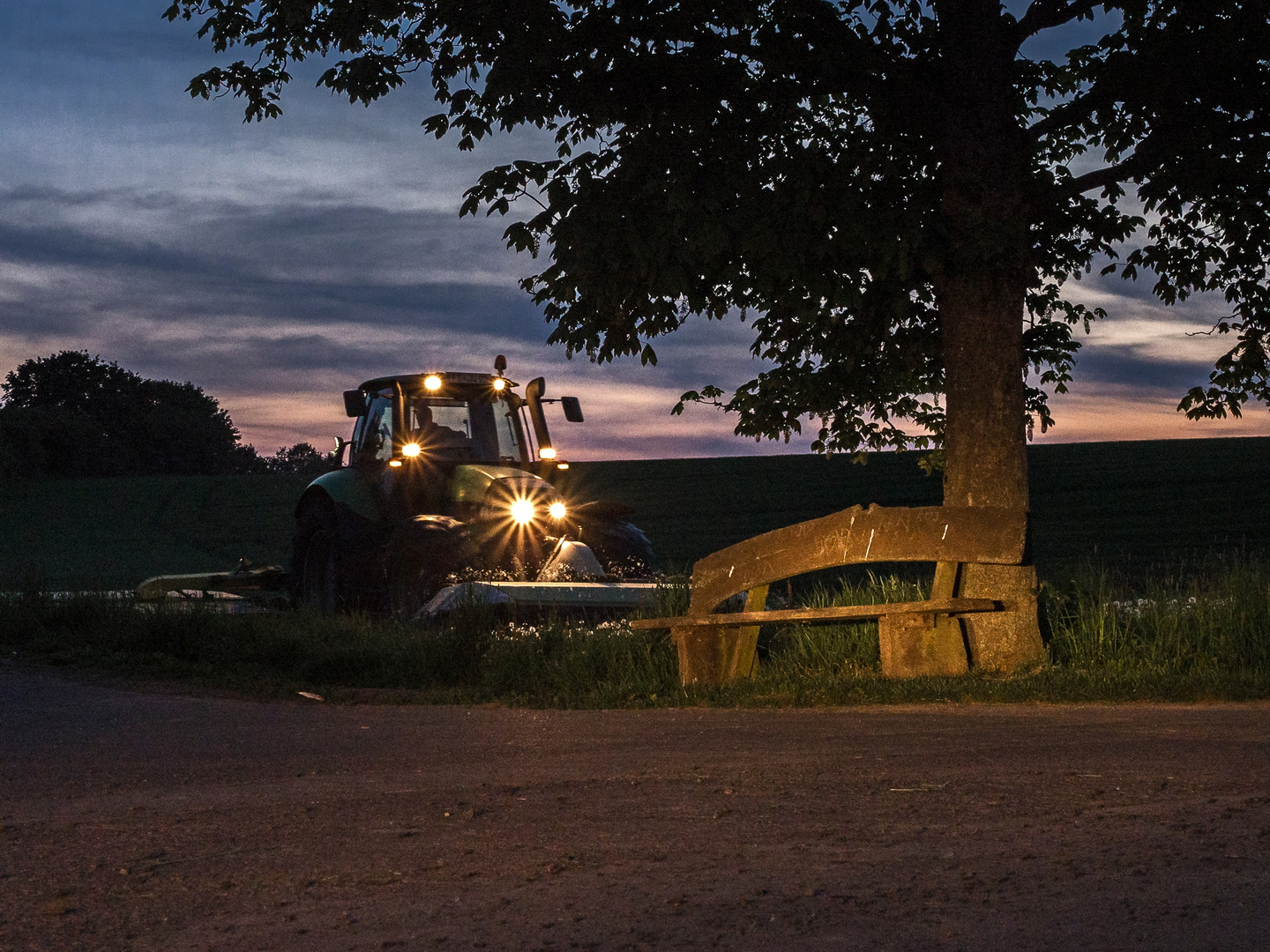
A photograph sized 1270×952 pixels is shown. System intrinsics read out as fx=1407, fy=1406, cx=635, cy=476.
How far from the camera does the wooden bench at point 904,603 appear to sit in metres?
9.73

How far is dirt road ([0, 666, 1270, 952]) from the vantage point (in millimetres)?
4062

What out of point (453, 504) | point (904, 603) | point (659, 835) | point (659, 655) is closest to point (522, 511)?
point (453, 504)

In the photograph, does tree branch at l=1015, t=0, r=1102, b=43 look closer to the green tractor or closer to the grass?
the grass

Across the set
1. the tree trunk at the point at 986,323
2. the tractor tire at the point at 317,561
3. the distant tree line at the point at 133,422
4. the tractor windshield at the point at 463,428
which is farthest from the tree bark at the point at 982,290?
the distant tree line at the point at 133,422

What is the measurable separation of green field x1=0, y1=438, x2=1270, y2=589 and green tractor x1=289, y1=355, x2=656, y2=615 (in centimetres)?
1176

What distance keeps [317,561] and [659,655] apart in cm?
837

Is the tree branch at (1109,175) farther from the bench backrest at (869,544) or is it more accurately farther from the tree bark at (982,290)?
the bench backrest at (869,544)

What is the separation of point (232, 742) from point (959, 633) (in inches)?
202

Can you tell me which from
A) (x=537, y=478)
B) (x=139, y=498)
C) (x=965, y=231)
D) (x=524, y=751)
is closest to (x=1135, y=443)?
(x=139, y=498)

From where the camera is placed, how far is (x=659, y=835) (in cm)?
516

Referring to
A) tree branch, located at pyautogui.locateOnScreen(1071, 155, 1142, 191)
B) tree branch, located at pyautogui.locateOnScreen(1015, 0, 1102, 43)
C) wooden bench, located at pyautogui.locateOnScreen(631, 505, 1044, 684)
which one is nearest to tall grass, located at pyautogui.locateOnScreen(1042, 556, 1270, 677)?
wooden bench, located at pyautogui.locateOnScreen(631, 505, 1044, 684)

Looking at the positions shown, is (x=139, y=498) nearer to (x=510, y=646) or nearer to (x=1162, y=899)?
(x=510, y=646)

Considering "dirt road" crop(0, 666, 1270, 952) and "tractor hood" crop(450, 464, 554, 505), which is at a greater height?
"tractor hood" crop(450, 464, 554, 505)

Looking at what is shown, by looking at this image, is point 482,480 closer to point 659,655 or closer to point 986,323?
point 659,655
